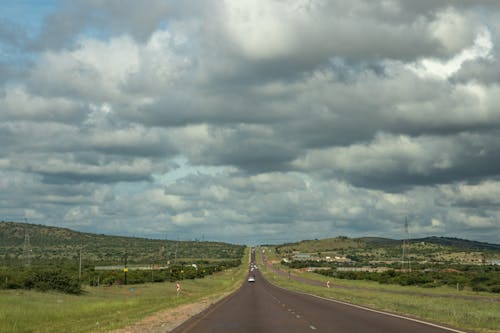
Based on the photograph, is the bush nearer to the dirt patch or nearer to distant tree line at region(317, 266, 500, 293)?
the dirt patch

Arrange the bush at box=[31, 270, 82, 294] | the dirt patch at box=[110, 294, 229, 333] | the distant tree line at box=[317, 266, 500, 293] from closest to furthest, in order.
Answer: the dirt patch at box=[110, 294, 229, 333], the bush at box=[31, 270, 82, 294], the distant tree line at box=[317, 266, 500, 293]

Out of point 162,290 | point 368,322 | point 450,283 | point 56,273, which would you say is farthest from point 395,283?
point 368,322

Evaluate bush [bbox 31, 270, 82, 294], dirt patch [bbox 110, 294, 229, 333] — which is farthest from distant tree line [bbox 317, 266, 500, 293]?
dirt patch [bbox 110, 294, 229, 333]

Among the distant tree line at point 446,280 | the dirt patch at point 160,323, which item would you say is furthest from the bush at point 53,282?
the distant tree line at point 446,280

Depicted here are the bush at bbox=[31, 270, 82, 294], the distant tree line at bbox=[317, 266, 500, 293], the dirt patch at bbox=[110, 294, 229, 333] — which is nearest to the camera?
the dirt patch at bbox=[110, 294, 229, 333]

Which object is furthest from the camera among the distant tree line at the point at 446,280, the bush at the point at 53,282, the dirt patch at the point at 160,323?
the distant tree line at the point at 446,280

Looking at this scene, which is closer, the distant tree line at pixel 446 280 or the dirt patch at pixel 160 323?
the dirt patch at pixel 160 323

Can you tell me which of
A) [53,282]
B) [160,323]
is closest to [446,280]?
[53,282]

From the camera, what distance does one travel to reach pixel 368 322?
103ft

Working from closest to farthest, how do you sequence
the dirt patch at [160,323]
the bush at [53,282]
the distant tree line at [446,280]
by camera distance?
the dirt patch at [160,323], the bush at [53,282], the distant tree line at [446,280]

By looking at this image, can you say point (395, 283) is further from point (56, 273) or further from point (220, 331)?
point (220, 331)

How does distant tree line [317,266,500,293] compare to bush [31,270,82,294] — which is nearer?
bush [31,270,82,294]

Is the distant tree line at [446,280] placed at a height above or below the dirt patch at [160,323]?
below

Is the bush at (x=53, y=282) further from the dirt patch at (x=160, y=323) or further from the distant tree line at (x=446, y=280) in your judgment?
the distant tree line at (x=446, y=280)
